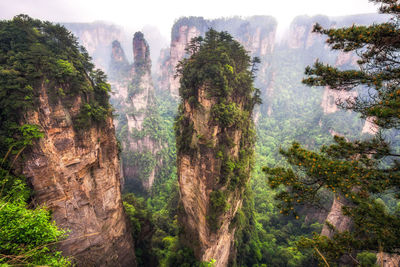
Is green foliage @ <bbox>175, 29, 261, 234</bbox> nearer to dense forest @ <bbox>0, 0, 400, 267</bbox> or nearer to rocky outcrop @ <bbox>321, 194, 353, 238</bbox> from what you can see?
dense forest @ <bbox>0, 0, 400, 267</bbox>

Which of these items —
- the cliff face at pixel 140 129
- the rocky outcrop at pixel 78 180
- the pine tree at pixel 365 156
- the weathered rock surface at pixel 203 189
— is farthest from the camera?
the cliff face at pixel 140 129

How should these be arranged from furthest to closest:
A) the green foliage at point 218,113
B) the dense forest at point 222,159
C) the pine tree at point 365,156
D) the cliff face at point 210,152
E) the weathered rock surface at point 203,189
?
the weathered rock surface at point 203,189, the cliff face at point 210,152, the green foliage at point 218,113, the dense forest at point 222,159, the pine tree at point 365,156

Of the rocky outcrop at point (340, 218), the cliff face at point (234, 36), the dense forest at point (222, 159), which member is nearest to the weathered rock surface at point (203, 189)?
the dense forest at point (222, 159)

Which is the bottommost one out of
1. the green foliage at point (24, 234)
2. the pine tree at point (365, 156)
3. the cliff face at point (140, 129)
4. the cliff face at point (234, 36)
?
the cliff face at point (140, 129)

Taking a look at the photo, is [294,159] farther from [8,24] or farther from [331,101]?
[331,101]

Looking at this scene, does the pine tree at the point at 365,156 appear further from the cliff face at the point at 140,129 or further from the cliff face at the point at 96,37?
the cliff face at the point at 96,37

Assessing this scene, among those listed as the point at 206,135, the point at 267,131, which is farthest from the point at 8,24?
the point at 267,131

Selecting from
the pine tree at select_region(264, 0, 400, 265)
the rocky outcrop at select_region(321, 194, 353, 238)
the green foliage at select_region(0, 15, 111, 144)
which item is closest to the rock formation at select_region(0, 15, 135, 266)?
the green foliage at select_region(0, 15, 111, 144)
